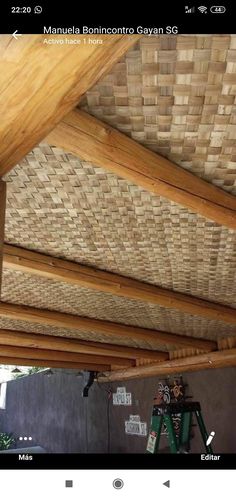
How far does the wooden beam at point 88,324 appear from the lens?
3.68m

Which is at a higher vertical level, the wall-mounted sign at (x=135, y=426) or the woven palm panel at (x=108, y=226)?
the woven palm panel at (x=108, y=226)

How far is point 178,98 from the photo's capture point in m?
1.28

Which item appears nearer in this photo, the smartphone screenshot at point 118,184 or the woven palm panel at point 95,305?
the smartphone screenshot at point 118,184

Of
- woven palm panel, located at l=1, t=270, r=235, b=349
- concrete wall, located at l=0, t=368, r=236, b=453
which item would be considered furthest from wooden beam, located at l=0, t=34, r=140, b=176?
concrete wall, located at l=0, t=368, r=236, b=453

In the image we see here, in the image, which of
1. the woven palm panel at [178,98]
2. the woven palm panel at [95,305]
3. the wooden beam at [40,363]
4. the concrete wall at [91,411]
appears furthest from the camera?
the wooden beam at [40,363]

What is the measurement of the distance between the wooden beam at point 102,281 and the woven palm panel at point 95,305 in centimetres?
37

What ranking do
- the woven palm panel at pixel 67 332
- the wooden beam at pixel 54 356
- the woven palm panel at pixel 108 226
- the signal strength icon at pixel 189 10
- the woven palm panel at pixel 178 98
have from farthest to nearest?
the wooden beam at pixel 54 356 → the woven palm panel at pixel 67 332 → the woven palm panel at pixel 108 226 → the woven palm panel at pixel 178 98 → the signal strength icon at pixel 189 10

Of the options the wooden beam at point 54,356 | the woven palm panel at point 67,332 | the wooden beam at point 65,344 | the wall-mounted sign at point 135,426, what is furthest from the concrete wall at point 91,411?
the woven palm panel at point 67,332

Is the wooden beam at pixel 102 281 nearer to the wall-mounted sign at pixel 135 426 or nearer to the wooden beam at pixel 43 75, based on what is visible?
the wooden beam at pixel 43 75

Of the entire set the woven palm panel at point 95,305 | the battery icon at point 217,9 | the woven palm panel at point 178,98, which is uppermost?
the woven palm panel at point 95,305

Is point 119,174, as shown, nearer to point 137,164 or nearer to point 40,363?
point 137,164

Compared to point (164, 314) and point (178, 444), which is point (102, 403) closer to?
point (178, 444)

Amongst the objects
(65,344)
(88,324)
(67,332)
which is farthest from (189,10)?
(65,344)

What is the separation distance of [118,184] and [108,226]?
0.43 meters
